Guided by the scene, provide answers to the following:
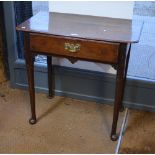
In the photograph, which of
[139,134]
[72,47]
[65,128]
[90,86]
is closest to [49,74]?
[90,86]

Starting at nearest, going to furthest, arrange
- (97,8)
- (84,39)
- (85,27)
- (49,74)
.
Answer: (84,39) < (85,27) < (97,8) < (49,74)

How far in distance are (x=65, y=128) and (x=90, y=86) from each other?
1.26 feet

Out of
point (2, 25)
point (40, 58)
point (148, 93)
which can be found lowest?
point (148, 93)

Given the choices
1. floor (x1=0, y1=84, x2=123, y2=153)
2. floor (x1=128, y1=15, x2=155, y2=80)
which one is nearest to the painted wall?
floor (x1=128, y1=15, x2=155, y2=80)

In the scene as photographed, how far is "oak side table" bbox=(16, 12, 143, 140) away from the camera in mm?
1486

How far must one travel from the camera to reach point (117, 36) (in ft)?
4.89

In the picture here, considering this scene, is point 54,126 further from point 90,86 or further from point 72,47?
point 72,47

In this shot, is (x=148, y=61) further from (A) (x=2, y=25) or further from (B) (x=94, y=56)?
(A) (x=2, y=25)

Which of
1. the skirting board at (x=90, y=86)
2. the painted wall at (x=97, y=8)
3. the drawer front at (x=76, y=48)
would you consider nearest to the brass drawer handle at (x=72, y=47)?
the drawer front at (x=76, y=48)

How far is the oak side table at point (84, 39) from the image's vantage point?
1.49m

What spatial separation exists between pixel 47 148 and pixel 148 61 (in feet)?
2.90

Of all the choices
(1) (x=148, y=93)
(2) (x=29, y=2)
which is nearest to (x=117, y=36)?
(1) (x=148, y=93)

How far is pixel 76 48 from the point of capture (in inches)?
60.5

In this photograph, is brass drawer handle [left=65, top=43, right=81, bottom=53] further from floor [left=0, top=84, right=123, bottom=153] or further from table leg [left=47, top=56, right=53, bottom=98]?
floor [left=0, top=84, right=123, bottom=153]
